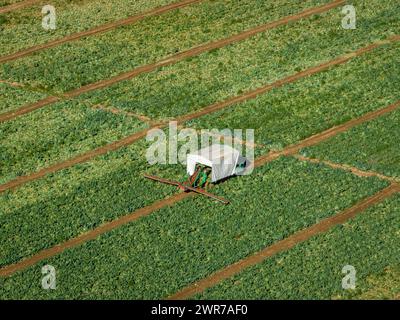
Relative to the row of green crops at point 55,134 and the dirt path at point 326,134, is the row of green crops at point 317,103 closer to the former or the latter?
the dirt path at point 326,134

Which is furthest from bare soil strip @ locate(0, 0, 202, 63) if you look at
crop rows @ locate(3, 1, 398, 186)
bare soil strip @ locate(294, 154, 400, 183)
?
bare soil strip @ locate(294, 154, 400, 183)

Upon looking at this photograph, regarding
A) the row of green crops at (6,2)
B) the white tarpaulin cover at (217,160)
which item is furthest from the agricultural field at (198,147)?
the white tarpaulin cover at (217,160)

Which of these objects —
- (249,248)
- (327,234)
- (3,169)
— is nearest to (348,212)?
(327,234)

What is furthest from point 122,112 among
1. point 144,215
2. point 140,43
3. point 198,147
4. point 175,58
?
point 144,215

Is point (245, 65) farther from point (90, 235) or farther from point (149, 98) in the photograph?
point (90, 235)
